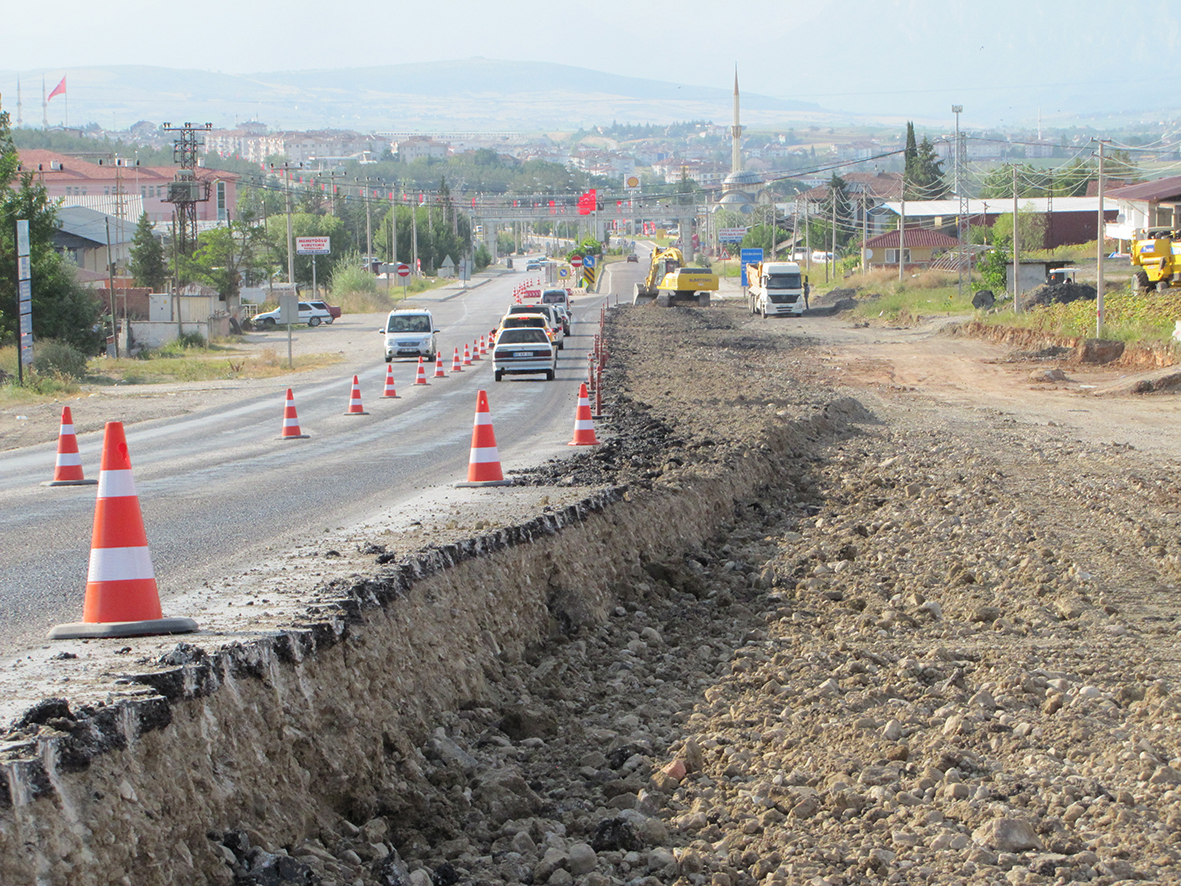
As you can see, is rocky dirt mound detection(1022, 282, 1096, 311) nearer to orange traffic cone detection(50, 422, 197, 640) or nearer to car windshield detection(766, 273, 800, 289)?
car windshield detection(766, 273, 800, 289)

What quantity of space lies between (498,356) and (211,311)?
29504 millimetres

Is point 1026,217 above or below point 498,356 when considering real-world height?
above

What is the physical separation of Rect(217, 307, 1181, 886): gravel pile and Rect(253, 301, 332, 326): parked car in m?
55.2

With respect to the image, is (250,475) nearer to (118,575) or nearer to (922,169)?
(118,575)

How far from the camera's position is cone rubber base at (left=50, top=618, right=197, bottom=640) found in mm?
5691

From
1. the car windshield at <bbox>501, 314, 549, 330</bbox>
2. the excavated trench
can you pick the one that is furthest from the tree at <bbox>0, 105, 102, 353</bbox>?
the excavated trench

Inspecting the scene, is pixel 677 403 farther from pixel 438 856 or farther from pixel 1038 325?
pixel 1038 325

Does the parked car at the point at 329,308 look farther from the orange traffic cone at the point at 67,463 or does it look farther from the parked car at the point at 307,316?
the orange traffic cone at the point at 67,463

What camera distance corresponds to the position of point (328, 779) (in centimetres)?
487

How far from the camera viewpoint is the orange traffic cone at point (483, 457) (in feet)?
40.6

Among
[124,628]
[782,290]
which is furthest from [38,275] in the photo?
[124,628]

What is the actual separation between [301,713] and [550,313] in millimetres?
42800

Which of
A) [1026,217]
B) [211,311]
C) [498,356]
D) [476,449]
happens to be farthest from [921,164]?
[476,449]

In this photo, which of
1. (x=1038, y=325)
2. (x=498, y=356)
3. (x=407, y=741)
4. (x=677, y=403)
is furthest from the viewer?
(x=1038, y=325)
